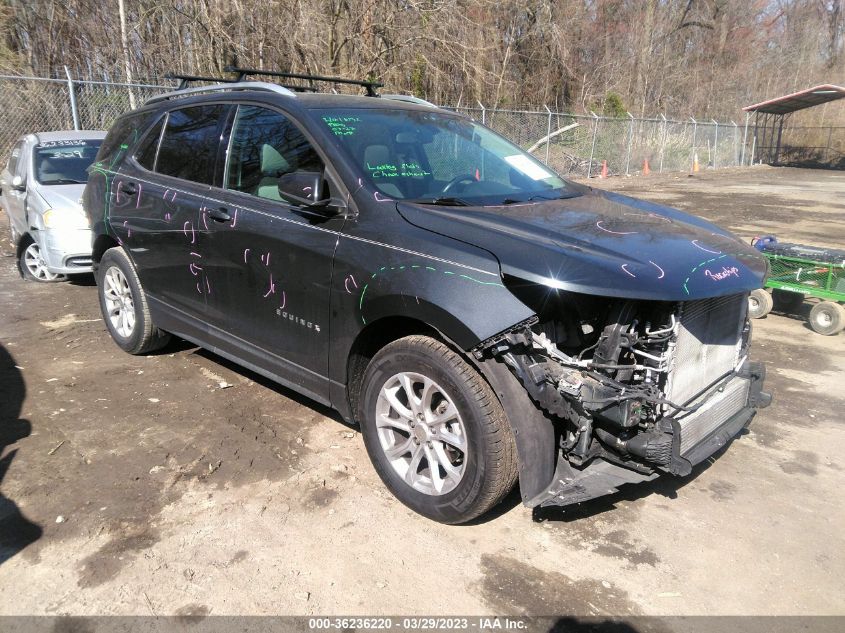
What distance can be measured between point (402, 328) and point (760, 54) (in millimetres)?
49118

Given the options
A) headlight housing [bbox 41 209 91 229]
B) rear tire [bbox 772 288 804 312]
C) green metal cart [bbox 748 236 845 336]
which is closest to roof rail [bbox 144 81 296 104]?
headlight housing [bbox 41 209 91 229]

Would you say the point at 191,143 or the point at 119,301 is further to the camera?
the point at 119,301

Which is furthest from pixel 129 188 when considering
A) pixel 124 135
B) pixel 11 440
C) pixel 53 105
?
pixel 53 105

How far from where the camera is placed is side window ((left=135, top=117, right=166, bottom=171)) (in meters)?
4.74

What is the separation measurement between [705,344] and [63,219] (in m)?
6.50

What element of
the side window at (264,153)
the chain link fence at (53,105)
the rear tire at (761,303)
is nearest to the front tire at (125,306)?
the side window at (264,153)

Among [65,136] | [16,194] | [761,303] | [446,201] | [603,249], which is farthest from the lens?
[65,136]

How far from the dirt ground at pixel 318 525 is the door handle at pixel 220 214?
1295 millimetres

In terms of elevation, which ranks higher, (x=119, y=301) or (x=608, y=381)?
(x=608, y=381)

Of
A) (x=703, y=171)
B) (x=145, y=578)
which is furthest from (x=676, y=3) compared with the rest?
(x=145, y=578)

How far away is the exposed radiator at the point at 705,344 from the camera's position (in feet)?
9.78

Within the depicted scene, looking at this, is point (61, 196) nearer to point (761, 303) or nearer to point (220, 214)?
point (220, 214)

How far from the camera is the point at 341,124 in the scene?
3.67 meters

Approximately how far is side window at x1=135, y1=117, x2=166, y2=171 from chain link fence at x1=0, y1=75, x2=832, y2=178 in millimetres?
9484
